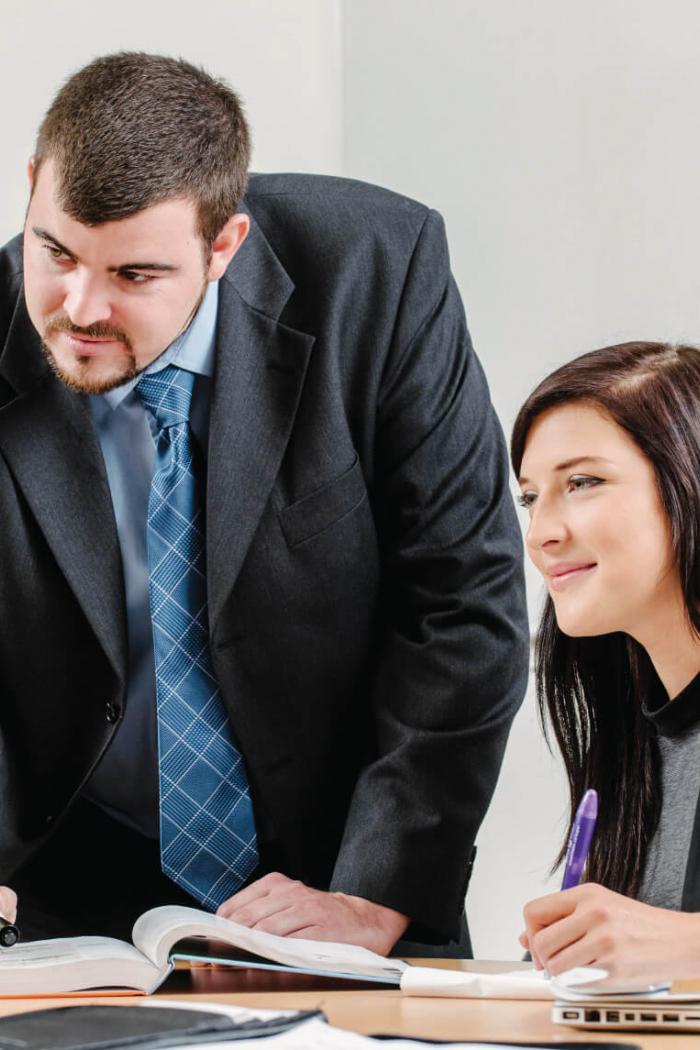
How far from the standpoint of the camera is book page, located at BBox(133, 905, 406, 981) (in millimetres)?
1160

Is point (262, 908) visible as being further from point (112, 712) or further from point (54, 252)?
point (54, 252)

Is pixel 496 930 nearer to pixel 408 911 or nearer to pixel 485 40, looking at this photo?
pixel 408 911

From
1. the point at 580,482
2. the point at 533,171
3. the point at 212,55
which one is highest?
the point at 212,55

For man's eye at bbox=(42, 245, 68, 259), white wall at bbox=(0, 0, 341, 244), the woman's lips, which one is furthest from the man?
white wall at bbox=(0, 0, 341, 244)

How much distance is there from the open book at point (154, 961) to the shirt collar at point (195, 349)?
0.70 meters

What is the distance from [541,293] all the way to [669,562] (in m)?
1.25

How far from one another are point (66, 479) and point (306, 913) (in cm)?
61

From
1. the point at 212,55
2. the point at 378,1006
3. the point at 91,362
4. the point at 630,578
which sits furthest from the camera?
the point at 212,55

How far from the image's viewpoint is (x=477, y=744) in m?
1.70

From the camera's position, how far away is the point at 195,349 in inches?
68.0

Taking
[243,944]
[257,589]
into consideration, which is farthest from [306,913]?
[257,589]

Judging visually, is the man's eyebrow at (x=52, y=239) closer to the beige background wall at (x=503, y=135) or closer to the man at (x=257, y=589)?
the man at (x=257, y=589)

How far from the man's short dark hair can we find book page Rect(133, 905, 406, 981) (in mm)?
738

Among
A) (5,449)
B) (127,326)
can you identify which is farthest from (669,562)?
(5,449)
